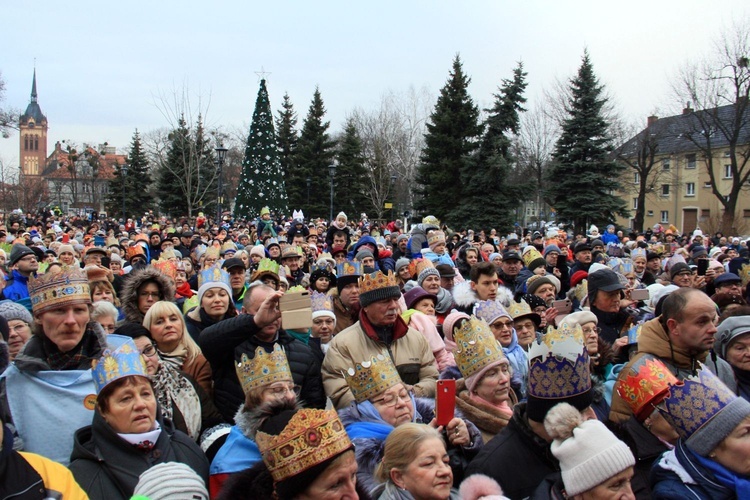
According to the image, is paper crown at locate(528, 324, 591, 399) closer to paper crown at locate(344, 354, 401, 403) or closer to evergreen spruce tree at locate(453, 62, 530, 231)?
paper crown at locate(344, 354, 401, 403)

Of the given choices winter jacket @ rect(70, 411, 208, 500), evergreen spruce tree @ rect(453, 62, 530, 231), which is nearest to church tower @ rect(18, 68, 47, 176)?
evergreen spruce tree @ rect(453, 62, 530, 231)

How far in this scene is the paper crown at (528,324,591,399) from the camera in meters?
3.17

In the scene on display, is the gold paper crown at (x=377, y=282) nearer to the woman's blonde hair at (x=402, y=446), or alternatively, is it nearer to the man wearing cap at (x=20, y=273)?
the woman's blonde hair at (x=402, y=446)

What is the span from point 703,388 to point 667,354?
3.39ft

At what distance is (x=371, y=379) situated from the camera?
11.9ft

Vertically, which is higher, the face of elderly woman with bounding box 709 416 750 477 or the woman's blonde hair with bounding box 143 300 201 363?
the woman's blonde hair with bounding box 143 300 201 363

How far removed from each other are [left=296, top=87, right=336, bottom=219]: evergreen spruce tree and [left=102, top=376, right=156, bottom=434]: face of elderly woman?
4909 centimetres

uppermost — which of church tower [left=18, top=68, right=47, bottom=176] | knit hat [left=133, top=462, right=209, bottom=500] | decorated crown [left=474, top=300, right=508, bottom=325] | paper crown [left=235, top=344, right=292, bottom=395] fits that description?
church tower [left=18, top=68, right=47, bottom=176]

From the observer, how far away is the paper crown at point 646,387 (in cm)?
332

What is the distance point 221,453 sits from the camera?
3.30 metres

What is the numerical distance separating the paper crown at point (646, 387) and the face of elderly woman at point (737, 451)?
0.44 metres

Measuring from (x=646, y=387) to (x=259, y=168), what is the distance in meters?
33.1

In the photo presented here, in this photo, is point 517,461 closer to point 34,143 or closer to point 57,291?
point 57,291

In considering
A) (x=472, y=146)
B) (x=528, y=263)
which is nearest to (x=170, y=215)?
(x=472, y=146)
